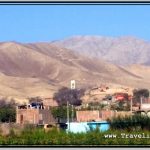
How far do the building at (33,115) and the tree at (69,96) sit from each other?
0.49 metres

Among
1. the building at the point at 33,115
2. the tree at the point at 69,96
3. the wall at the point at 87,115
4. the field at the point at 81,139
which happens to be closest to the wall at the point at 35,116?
the building at the point at 33,115


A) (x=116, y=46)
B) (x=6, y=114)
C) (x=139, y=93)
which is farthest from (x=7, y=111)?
(x=139, y=93)

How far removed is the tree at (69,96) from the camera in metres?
13.5

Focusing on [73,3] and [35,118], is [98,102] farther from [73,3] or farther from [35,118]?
[73,3]

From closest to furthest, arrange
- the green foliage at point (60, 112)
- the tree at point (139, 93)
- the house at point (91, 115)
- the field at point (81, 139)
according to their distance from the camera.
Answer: the field at point (81, 139)
the house at point (91, 115)
the green foliage at point (60, 112)
the tree at point (139, 93)

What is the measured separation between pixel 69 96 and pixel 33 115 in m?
1.48

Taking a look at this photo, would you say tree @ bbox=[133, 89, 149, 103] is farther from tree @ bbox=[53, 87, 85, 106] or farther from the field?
the field

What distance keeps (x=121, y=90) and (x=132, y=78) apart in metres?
0.50

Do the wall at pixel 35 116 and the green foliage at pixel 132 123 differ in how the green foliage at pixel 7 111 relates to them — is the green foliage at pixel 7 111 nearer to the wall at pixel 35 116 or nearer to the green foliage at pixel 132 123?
the wall at pixel 35 116

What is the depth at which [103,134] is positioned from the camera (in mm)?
11031

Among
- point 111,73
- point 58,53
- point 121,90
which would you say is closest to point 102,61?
point 58,53

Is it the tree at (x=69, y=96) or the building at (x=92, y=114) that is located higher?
the tree at (x=69, y=96)

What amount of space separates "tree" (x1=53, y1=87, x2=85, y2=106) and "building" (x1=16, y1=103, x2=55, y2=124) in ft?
1.61

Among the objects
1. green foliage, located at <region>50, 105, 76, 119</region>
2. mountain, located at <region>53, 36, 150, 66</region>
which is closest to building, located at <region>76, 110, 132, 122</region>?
green foliage, located at <region>50, 105, 76, 119</region>
